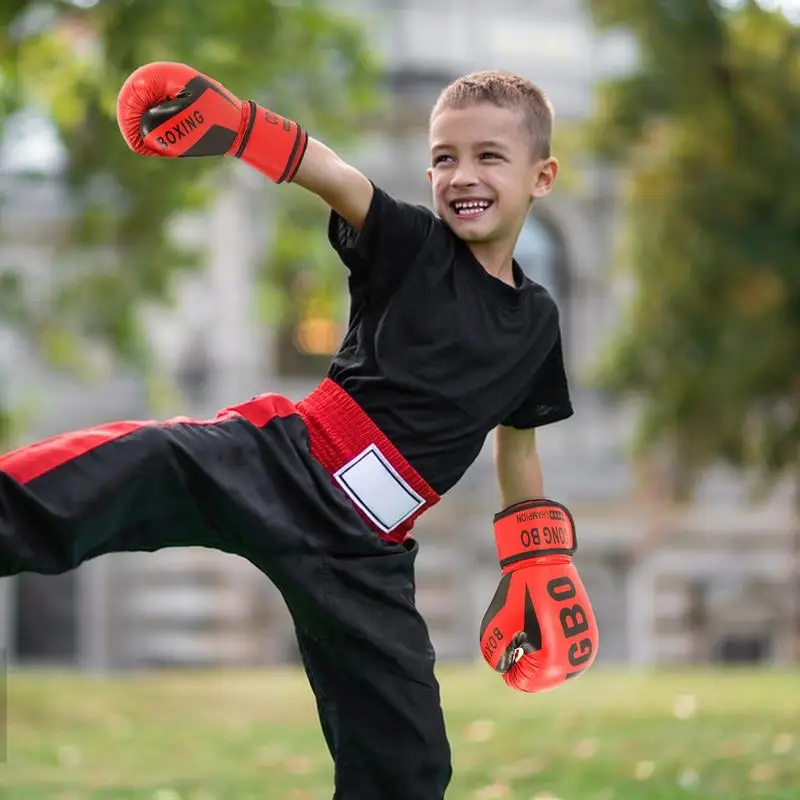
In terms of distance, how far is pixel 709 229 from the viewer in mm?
9180

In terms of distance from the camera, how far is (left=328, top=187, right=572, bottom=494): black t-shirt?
2.76m

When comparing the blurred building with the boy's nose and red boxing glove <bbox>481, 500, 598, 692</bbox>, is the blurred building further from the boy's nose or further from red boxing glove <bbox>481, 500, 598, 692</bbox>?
the boy's nose

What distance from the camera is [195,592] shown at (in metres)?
15.8

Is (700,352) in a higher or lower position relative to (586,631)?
higher

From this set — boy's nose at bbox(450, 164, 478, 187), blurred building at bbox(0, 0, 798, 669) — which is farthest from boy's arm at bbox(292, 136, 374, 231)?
blurred building at bbox(0, 0, 798, 669)

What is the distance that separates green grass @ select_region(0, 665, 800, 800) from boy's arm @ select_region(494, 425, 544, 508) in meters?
2.03

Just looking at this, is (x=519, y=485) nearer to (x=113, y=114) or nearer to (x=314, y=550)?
(x=314, y=550)

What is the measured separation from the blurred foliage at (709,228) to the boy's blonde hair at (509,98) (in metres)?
6.04

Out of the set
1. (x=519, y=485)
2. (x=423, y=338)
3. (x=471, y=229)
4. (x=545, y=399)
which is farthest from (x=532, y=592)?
(x=471, y=229)

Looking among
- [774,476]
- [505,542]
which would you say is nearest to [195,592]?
[774,476]

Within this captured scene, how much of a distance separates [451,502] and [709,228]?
24.0 feet

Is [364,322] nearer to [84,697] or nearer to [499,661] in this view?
[499,661]

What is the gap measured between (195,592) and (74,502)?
13632 mm

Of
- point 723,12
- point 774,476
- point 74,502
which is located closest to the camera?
point 74,502
